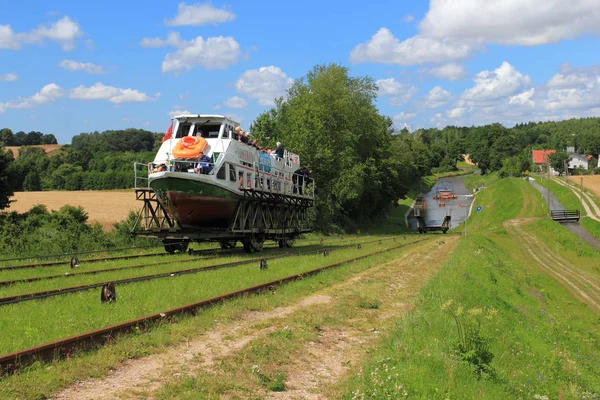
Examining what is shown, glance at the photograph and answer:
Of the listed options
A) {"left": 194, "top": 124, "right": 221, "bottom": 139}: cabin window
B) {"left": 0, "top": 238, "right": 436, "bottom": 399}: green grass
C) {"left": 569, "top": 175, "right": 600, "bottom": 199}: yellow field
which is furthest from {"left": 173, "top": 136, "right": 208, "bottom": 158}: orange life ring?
{"left": 569, "top": 175, "right": 600, "bottom": 199}: yellow field

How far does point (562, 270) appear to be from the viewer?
42.4 meters

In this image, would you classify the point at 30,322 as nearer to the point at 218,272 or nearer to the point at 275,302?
the point at 275,302

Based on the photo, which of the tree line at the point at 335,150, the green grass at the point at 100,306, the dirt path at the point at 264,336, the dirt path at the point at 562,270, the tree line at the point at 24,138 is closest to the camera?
the dirt path at the point at 264,336

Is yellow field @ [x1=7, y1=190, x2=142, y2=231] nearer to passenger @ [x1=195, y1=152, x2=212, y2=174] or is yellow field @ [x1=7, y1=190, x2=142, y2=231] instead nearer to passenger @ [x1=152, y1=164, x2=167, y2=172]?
passenger @ [x1=152, y1=164, x2=167, y2=172]

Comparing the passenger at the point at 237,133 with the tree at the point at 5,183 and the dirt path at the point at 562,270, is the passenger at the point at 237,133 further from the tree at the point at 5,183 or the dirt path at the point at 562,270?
the tree at the point at 5,183

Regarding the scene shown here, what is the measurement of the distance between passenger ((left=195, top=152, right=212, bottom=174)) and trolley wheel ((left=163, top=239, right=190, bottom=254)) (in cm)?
317

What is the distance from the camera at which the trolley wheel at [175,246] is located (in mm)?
22691

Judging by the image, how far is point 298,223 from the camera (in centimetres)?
3250

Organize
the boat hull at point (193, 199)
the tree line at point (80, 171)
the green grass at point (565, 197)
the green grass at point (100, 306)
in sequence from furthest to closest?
1. the tree line at point (80, 171)
2. the green grass at point (565, 197)
3. the boat hull at point (193, 199)
4. the green grass at point (100, 306)

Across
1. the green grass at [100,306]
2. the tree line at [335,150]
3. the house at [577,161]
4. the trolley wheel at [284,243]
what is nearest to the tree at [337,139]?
the tree line at [335,150]

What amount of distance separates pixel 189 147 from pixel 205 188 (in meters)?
1.77

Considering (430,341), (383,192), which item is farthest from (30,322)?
(383,192)

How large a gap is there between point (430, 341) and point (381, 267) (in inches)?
459

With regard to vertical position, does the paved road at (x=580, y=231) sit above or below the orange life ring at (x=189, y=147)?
below
